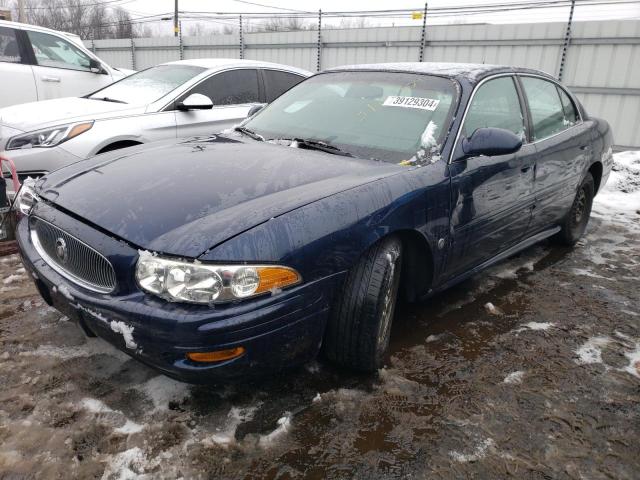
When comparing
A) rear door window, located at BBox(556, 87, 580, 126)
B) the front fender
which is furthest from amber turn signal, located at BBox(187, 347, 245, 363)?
rear door window, located at BBox(556, 87, 580, 126)

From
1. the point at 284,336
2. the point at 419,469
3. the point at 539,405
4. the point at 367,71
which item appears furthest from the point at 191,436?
the point at 367,71

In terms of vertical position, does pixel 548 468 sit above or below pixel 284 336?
below

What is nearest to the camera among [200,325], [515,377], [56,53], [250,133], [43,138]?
[200,325]

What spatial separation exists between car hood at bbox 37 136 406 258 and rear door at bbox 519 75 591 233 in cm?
157

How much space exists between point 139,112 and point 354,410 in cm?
346

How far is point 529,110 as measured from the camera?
356 centimetres

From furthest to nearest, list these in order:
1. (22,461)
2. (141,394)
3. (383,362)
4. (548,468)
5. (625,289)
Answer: (625,289) < (383,362) < (141,394) < (548,468) < (22,461)

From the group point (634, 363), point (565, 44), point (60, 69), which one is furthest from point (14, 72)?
point (565, 44)

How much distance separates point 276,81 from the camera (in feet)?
18.6

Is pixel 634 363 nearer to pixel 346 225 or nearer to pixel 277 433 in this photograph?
pixel 346 225

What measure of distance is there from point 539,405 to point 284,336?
1.31 meters

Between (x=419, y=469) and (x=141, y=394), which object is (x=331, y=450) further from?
(x=141, y=394)

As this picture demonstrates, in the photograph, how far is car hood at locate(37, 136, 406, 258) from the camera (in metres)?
1.95

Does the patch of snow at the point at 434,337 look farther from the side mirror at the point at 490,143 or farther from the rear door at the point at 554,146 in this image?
the rear door at the point at 554,146
